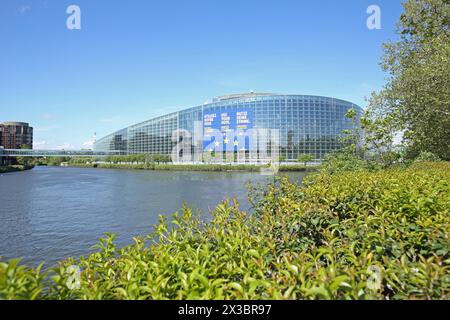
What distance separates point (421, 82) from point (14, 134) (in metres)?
165

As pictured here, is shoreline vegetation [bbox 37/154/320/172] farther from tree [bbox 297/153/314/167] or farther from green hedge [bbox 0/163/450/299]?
green hedge [bbox 0/163/450/299]

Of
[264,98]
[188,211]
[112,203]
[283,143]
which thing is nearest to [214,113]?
[264,98]

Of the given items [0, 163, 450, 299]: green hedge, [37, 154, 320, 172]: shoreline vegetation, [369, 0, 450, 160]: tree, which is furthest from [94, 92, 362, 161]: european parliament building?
[0, 163, 450, 299]: green hedge

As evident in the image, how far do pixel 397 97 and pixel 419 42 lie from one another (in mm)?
4905

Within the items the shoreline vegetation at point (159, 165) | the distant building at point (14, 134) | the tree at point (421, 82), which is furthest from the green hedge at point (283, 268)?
the distant building at point (14, 134)

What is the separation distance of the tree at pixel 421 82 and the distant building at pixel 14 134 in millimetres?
151166

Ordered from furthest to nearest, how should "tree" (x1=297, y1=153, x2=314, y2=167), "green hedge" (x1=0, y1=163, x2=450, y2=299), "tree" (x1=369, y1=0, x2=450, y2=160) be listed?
"tree" (x1=297, y1=153, x2=314, y2=167) → "tree" (x1=369, y1=0, x2=450, y2=160) → "green hedge" (x1=0, y1=163, x2=450, y2=299)

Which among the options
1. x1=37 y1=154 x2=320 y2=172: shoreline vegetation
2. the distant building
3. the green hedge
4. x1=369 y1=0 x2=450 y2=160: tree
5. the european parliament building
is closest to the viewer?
the green hedge

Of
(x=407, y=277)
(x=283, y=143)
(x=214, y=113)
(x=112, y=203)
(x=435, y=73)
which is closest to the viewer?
(x=407, y=277)

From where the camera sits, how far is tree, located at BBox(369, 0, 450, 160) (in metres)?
14.2

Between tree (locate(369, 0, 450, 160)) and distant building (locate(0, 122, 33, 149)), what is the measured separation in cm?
15117
